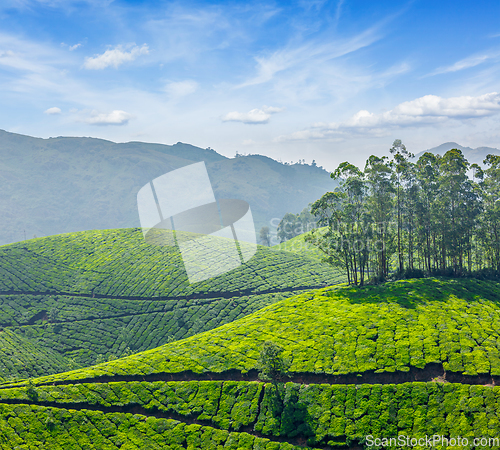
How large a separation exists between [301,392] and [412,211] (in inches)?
1358

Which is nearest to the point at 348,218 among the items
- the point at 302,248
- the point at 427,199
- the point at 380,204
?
the point at 380,204

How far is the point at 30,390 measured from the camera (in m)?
31.2

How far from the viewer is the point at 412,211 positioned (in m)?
52.7

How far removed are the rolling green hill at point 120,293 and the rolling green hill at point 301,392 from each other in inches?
765

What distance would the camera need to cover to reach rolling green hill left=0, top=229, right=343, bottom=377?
5672 cm

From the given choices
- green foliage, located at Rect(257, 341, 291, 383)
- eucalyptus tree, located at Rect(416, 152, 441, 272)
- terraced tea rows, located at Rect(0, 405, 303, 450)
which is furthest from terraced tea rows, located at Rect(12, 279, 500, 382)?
eucalyptus tree, located at Rect(416, 152, 441, 272)

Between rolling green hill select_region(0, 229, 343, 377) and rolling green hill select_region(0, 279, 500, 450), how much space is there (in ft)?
63.7

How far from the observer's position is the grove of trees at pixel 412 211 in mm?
49094

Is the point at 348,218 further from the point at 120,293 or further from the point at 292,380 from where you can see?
the point at 120,293

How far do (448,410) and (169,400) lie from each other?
23.4 meters

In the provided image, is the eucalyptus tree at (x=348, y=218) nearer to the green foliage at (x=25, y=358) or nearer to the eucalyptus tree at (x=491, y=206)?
the eucalyptus tree at (x=491, y=206)

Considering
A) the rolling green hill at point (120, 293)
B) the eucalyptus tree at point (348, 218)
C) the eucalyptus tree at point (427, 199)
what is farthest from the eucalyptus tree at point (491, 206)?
the rolling green hill at point (120, 293)

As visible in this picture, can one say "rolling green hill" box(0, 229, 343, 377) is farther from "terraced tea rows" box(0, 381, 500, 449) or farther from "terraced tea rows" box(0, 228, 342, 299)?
"terraced tea rows" box(0, 381, 500, 449)

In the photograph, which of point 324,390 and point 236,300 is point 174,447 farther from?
point 236,300
